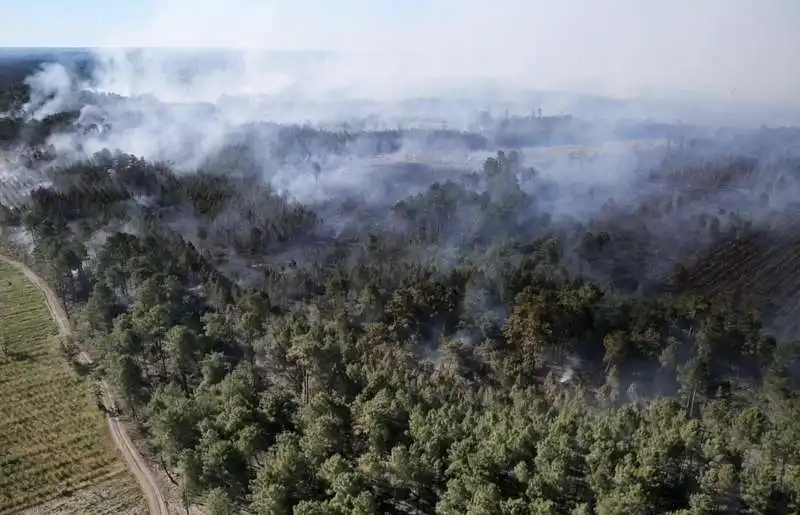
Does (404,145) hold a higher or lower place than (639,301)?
higher

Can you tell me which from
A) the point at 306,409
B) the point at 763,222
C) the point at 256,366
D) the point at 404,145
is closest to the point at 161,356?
the point at 256,366

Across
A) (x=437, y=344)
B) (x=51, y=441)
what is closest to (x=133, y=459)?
(x=51, y=441)

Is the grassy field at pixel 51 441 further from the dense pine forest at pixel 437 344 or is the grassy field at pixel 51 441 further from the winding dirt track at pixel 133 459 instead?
the dense pine forest at pixel 437 344

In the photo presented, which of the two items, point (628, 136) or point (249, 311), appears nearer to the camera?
point (249, 311)

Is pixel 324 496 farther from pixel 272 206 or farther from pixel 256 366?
pixel 272 206

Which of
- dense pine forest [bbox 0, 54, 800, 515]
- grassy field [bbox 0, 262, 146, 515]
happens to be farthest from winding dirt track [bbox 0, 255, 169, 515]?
dense pine forest [bbox 0, 54, 800, 515]

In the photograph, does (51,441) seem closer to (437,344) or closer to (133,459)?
(133,459)
